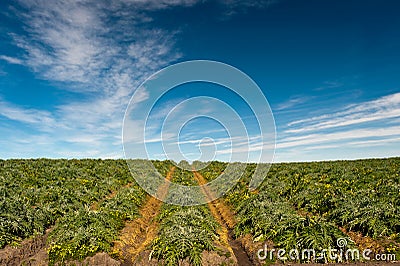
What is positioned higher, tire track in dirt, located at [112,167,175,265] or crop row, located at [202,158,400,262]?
crop row, located at [202,158,400,262]

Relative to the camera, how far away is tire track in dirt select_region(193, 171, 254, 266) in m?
9.32

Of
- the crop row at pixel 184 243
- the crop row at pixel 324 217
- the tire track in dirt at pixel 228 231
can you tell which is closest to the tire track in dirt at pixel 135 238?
the crop row at pixel 184 243

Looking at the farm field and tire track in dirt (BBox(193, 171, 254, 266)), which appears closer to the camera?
the farm field

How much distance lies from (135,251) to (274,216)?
526 centimetres

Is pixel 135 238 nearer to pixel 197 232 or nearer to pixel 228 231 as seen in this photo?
pixel 197 232

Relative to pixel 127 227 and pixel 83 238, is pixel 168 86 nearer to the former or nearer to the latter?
pixel 127 227

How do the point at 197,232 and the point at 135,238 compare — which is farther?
the point at 135,238

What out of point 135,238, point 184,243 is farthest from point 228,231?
Result: point 184,243

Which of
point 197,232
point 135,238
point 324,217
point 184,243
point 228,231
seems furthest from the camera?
point 228,231

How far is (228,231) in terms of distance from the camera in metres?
12.5

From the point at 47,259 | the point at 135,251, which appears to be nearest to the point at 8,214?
the point at 47,259

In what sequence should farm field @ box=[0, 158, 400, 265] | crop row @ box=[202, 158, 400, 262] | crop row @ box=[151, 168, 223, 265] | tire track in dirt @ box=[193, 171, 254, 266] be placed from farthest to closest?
1. tire track in dirt @ box=[193, 171, 254, 266]
2. crop row @ box=[202, 158, 400, 262]
3. farm field @ box=[0, 158, 400, 265]
4. crop row @ box=[151, 168, 223, 265]

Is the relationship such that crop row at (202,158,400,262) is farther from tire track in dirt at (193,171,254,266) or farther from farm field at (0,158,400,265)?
tire track in dirt at (193,171,254,266)

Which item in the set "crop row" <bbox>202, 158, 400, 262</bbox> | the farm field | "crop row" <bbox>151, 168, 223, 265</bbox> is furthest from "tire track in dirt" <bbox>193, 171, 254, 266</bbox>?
"crop row" <bbox>151, 168, 223, 265</bbox>
